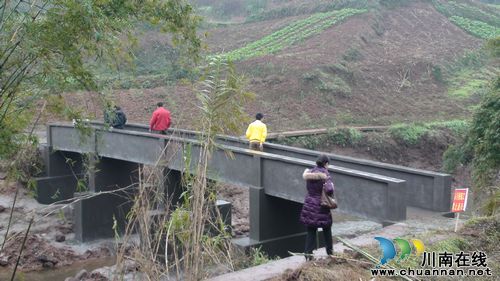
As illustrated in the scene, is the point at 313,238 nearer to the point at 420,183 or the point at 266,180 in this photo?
the point at 420,183

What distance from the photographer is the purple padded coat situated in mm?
8305

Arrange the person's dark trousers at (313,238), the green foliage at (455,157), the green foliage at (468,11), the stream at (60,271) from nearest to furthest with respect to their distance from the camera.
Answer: the person's dark trousers at (313,238)
the stream at (60,271)
the green foliage at (455,157)
the green foliage at (468,11)

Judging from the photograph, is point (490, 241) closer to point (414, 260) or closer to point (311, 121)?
point (414, 260)

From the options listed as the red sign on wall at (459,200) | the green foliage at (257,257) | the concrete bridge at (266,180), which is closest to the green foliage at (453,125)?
the concrete bridge at (266,180)

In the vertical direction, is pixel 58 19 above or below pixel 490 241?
above

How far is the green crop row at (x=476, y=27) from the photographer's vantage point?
50688 mm

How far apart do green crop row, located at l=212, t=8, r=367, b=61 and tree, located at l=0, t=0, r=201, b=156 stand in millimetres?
33455

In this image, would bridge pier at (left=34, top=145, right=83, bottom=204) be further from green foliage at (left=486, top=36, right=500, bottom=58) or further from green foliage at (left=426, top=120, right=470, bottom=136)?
green foliage at (left=426, top=120, right=470, bottom=136)

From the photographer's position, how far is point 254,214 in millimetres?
13570

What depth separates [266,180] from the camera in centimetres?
1355

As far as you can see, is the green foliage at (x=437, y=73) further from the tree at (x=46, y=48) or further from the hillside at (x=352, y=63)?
the tree at (x=46, y=48)

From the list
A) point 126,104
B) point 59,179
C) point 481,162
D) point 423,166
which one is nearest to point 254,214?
point 481,162

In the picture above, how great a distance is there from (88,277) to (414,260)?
26.2 ft

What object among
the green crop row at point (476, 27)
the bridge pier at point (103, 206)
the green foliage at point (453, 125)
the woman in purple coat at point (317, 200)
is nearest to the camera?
Answer: the woman in purple coat at point (317, 200)
